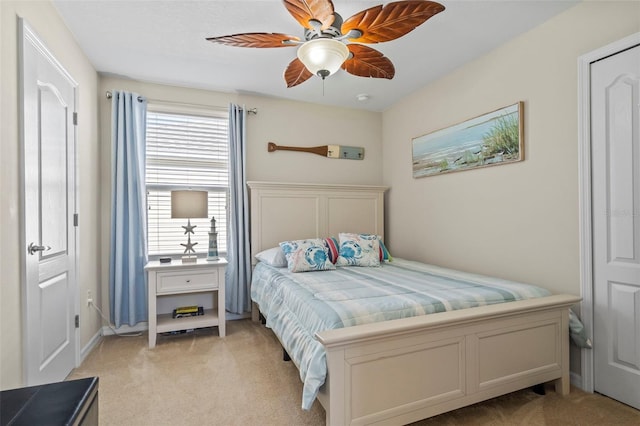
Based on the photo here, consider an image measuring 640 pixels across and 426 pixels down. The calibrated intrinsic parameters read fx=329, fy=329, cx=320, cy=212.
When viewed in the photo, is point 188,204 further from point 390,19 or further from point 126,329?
point 390,19

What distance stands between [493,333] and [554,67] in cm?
184

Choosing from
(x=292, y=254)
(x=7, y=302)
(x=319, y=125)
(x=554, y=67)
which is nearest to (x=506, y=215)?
(x=554, y=67)

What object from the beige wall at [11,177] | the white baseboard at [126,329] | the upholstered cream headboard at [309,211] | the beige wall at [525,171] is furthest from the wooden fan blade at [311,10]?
the white baseboard at [126,329]

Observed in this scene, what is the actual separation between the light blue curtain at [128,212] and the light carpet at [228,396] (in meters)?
0.44

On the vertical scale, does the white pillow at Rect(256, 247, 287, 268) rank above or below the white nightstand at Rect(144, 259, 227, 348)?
above

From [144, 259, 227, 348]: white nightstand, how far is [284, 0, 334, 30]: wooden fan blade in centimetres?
216

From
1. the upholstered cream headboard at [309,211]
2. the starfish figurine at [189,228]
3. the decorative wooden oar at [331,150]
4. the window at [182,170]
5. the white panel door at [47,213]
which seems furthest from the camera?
the decorative wooden oar at [331,150]

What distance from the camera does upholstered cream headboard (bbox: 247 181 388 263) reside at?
11.7ft

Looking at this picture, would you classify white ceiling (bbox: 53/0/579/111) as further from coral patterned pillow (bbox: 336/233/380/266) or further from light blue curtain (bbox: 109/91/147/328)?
coral patterned pillow (bbox: 336/233/380/266)

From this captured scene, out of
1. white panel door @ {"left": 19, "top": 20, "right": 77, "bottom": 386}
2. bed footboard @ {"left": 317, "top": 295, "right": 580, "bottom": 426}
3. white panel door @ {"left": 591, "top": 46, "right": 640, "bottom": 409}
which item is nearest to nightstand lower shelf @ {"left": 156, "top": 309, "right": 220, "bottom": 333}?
white panel door @ {"left": 19, "top": 20, "right": 77, "bottom": 386}

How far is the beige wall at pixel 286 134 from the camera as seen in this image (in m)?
3.15

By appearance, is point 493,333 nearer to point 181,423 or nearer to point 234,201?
point 181,423

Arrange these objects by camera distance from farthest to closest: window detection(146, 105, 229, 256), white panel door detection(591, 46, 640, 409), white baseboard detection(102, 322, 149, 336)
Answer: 1. window detection(146, 105, 229, 256)
2. white baseboard detection(102, 322, 149, 336)
3. white panel door detection(591, 46, 640, 409)

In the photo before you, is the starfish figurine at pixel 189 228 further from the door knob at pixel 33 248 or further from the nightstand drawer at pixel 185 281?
the door knob at pixel 33 248
